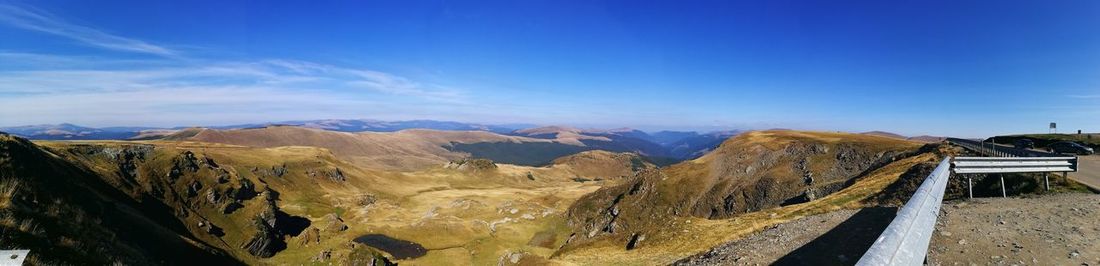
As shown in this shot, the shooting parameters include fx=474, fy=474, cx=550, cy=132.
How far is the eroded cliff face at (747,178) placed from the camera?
8688 centimetres

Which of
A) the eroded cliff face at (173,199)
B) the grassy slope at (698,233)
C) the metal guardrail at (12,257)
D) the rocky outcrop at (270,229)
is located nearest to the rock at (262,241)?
the rocky outcrop at (270,229)

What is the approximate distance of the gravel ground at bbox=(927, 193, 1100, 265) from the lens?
42.7 ft

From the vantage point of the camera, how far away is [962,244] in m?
14.9

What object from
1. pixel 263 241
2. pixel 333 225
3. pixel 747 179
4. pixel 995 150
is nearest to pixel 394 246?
pixel 333 225

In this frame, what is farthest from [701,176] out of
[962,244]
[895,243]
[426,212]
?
[426,212]

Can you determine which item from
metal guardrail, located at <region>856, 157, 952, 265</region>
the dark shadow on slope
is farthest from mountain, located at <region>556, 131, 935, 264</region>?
metal guardrail, located at <region>856, 157, 952, 265</region>

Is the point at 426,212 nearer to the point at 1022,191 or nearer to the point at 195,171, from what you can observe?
the point at 195,171

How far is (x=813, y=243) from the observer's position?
2191 cm

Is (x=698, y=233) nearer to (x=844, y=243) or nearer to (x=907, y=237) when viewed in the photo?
(x=844, y=243)

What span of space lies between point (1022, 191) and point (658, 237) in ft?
82.1

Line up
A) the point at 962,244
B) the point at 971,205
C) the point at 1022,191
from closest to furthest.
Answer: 1. the point at 962,244
2. the point at 971,205
3. the point at 1022,191

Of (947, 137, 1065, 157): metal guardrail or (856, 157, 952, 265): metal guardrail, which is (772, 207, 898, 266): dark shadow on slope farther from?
(947, 137, 1065, 157): metal guardrail

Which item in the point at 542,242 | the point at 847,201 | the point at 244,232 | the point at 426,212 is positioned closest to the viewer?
the point at 847,201

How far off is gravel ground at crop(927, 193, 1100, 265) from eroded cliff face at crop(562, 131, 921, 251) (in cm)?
5641
